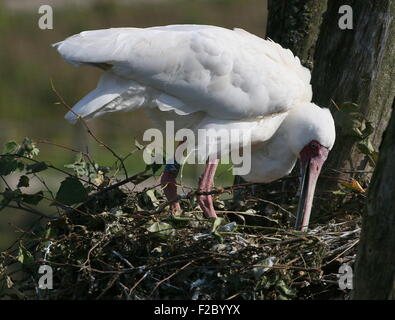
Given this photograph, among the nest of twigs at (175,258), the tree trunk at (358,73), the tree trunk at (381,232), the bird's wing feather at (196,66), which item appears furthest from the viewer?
the tree trunk at (358,73)

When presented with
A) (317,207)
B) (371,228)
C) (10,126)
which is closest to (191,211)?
(317,207)

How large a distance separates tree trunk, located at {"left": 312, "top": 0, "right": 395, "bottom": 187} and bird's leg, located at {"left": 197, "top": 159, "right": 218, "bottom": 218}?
1022 millimetres

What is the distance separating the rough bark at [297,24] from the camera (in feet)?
25.3

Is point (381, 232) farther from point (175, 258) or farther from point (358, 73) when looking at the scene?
point (358, 73)

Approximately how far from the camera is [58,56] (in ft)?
76.5

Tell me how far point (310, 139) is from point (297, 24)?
1.08 metres

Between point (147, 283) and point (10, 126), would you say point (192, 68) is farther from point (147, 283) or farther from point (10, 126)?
point (10, 126)

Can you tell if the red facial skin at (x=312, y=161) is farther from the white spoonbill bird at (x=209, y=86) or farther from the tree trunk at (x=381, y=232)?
the tree trunk at (x=381, y=232)

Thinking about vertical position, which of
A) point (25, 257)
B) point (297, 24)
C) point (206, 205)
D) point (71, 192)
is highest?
point (297, 24)

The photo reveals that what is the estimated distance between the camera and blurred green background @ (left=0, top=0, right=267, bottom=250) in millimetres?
20938

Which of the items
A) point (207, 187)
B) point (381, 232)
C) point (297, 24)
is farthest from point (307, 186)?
point (381, 232)

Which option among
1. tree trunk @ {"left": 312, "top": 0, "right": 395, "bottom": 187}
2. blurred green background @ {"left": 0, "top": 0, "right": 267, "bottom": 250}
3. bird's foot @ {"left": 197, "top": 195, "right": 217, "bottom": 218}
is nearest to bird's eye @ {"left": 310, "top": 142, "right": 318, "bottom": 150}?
tree trunk @ {"left": 312, "top": 0, "right": 395, "bottom": 187}

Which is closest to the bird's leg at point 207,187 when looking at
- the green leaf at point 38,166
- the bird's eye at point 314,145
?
the bird's eye at point 314,145

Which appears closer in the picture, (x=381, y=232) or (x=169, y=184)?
(x=381, y=232)
